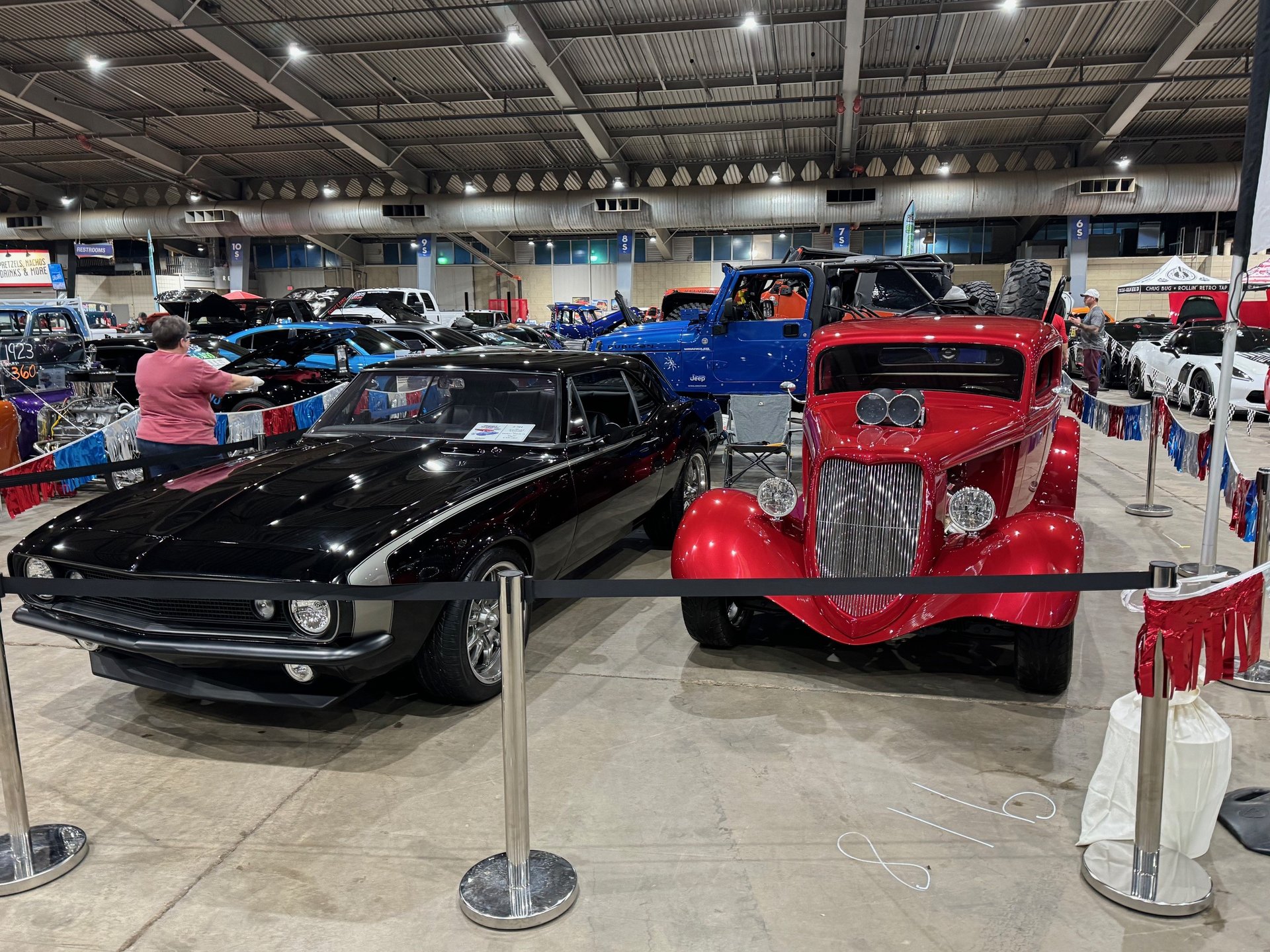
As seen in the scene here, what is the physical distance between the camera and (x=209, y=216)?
1093 inches

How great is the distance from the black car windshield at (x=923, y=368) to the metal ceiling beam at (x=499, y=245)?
29036 mm

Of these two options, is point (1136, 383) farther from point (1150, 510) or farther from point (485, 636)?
point (485, 636)

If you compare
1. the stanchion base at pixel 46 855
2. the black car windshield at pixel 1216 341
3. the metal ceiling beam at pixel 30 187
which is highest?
the metal ceiling beam at pixel 30 187

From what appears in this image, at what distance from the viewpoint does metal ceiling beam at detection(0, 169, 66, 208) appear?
29.2 meters

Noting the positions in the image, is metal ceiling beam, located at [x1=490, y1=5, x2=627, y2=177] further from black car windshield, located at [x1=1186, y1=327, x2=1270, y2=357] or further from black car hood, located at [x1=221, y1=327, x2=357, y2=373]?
black car windshield, located at [x1=1186, y1=327, x2=1270, y2=357]

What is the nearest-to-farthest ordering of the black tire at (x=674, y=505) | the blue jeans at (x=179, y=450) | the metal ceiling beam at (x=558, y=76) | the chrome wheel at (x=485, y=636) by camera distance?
1. the chrome wheel at (x=485, y=636)
2. the blue jeans at (x=179, y=450)
3. the black tire at (x=674, y=505)
4. the metal ceiling beam at (x=558, y=76)

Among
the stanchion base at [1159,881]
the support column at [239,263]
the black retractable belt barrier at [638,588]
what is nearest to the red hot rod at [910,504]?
A: the black retractable belt barrier at [638,588]

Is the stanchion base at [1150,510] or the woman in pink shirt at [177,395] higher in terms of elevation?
the woman in pink shirt at [177,395]

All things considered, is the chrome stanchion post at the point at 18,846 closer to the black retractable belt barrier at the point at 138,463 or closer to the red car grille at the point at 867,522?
the black retractable belt barrier at the point at 138,463

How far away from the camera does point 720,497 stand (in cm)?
442

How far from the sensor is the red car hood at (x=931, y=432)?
388 centimetres

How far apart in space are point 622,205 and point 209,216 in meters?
13.9

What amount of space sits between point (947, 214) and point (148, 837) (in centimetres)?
2425

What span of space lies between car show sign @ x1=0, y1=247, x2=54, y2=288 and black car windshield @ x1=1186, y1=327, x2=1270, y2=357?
24651mm
